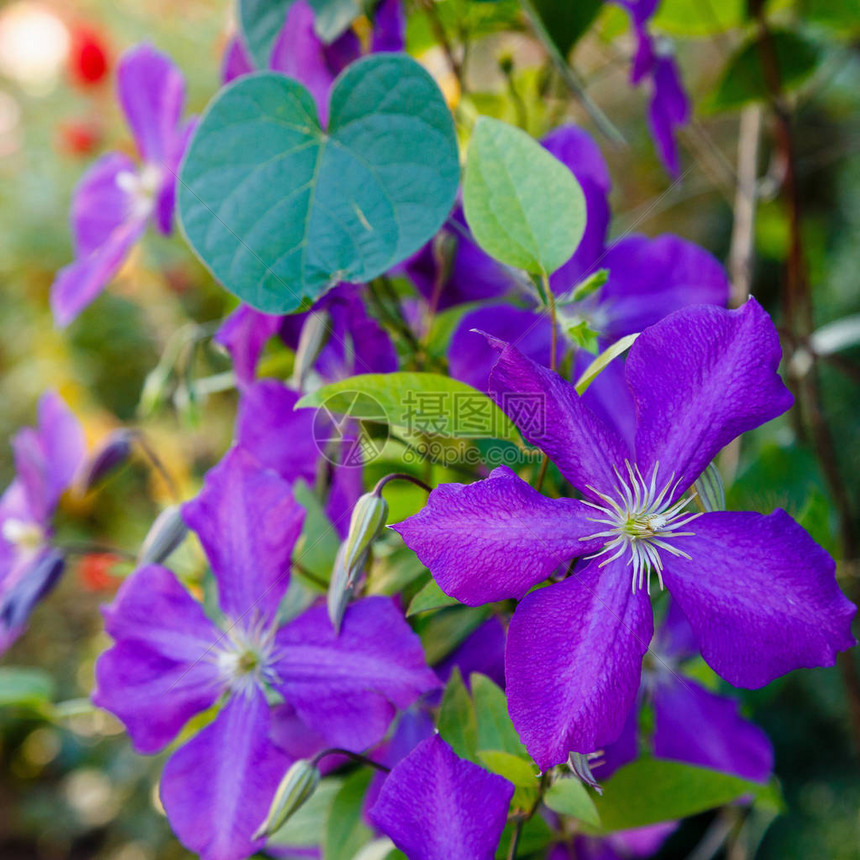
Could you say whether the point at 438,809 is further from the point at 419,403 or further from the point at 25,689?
the point at 25,689

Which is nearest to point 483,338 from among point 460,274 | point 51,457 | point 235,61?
point 460,274

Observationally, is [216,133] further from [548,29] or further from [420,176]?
[548,29]

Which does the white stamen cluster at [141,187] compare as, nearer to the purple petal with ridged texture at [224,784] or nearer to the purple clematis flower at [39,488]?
the purple clematis flower at [39,488]

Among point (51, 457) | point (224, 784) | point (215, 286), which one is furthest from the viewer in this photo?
point (215, 286)

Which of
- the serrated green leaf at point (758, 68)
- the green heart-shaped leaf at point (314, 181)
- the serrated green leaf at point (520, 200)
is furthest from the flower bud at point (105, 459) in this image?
the serrated green leaf at point (758, 68)

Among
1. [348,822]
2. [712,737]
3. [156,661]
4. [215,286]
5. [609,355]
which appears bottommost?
[215,286]

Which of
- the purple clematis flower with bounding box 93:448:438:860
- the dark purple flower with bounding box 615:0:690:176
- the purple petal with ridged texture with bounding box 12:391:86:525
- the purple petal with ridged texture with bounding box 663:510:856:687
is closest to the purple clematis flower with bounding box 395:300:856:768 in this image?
the purple petal with ridged texture with bounding box 663:510:856:687
